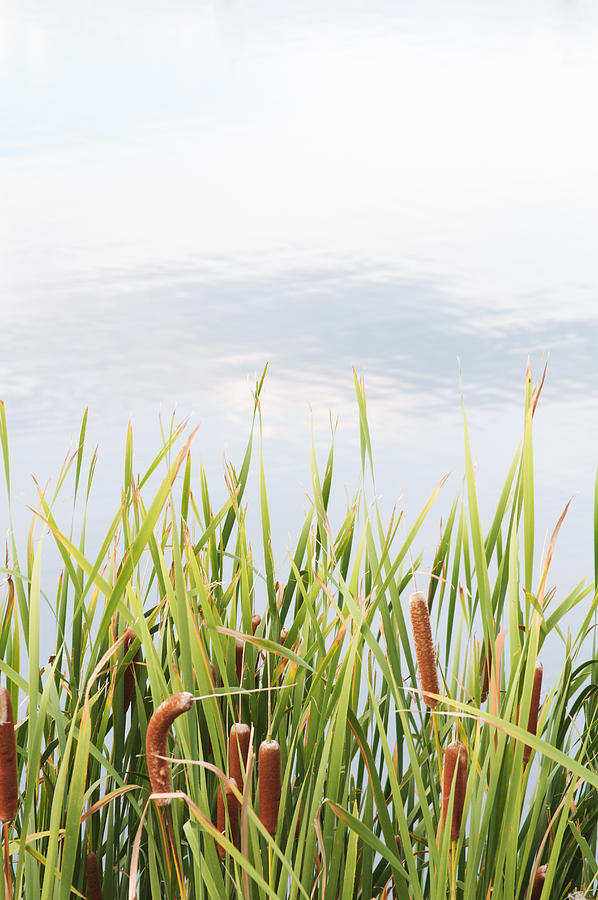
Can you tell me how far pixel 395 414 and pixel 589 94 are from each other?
5995 millimetres

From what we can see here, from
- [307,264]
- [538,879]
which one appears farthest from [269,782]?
[307,264]

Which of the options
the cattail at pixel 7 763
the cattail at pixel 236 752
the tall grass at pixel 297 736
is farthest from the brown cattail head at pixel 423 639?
the cattail at pixel 7 763

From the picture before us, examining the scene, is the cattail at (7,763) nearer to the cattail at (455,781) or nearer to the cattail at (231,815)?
the cattail at (231,815)

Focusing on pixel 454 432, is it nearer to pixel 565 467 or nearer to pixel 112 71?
pixel 565 467

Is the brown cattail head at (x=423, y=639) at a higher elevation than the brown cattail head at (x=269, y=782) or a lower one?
higher

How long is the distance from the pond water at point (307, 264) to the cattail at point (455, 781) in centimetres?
44

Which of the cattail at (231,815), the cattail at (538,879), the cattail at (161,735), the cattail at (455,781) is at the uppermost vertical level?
the cattail at (161,735)

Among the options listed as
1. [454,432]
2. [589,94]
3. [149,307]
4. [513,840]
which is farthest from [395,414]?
[589,94]

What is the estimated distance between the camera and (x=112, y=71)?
8.27 metres

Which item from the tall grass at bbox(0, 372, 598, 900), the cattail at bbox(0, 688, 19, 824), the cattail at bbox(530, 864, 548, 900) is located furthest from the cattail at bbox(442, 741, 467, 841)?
the cattail at bbox(0, 688, 19, 824)

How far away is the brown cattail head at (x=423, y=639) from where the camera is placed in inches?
25.3

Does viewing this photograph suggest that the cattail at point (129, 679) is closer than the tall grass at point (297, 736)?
No

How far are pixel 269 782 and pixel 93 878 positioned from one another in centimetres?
30

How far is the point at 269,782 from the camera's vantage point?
618 millimetres
